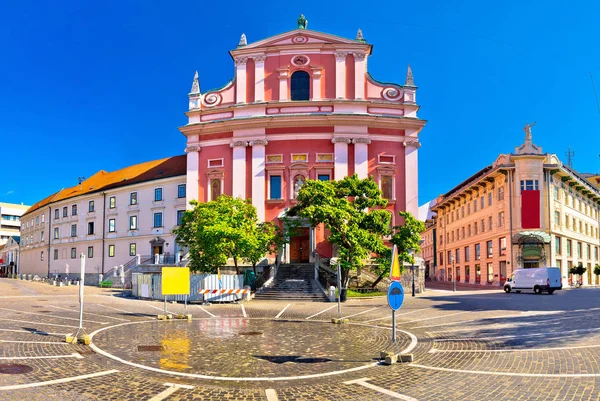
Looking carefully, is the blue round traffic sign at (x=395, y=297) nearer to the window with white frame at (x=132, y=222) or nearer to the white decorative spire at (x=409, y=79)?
the white decorative spire at (x=409, y=79)

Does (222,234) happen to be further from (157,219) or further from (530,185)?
(530,185)

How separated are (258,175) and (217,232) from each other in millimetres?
13274

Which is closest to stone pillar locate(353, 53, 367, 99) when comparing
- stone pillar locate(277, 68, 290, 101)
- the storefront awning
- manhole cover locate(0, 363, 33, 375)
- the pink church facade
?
the pink church facade

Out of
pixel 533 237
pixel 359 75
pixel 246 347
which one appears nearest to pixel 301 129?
pixel 359 75

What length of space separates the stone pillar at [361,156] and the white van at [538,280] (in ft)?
48.9

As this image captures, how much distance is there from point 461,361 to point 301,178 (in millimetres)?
30576

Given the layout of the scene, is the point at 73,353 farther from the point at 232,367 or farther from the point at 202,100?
the point at 202,100

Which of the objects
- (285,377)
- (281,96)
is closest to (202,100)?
(281,96)

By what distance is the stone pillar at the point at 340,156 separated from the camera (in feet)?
129

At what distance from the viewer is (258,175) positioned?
40250 millimetres

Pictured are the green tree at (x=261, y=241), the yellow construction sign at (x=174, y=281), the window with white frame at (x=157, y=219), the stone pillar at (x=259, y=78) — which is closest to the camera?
the yellow construction sign at (x=174, y=281)

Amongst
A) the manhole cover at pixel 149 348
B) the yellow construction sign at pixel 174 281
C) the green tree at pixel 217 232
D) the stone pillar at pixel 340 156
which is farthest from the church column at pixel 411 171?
the manhole cover at pixel 149 348

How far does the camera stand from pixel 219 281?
2689 centimetres

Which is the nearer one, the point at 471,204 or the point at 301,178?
the point at 301,178
